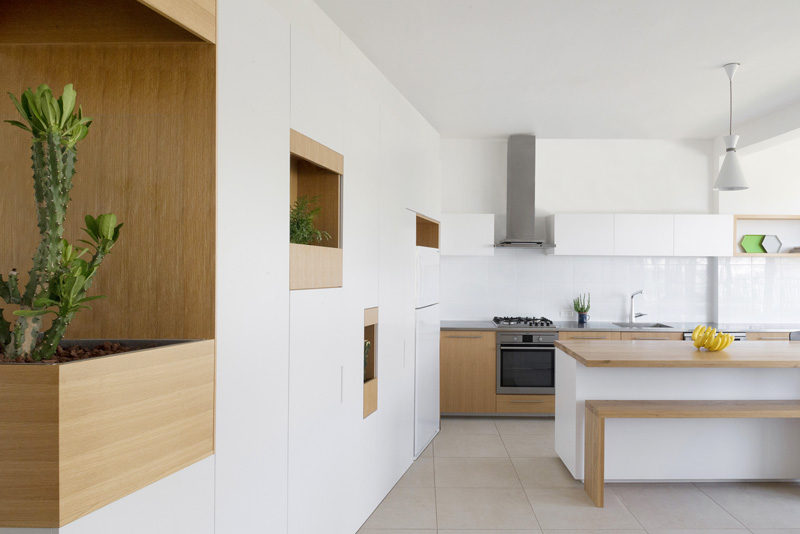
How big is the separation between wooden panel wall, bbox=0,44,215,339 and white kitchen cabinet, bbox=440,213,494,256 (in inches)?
170

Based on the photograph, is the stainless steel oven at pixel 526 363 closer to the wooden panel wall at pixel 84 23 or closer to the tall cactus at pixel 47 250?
the wooden panel wall at pixel 84 23

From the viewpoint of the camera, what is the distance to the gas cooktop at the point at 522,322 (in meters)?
5.88

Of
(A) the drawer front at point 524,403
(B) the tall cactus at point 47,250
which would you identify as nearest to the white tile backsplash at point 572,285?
(A) the drawer front at point 524,403

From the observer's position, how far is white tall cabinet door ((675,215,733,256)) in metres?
5.95

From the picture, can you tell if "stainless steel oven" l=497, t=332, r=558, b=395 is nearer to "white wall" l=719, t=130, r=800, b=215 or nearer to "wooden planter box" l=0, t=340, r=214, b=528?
"white wall" l=719, t=130, r=800, b=215

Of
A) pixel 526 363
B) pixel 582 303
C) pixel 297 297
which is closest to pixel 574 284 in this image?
pixel 582 303

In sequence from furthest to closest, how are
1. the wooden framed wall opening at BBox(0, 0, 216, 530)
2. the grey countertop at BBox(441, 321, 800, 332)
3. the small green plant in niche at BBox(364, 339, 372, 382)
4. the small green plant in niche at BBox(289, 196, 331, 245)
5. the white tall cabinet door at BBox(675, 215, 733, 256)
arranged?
1. the white tall cabinet door at BBox(675, 215, 733, 256)
2. the grey countertop at BBox(441, 321, 800, 332)
3. the small green plant in niche at BBox(364, 339, 372, 382)
4. the small green plant in niche at BBox(289, 196, 331, 245)
5. the wooden framed wall opening at BBox(0, 0, 216, 530)

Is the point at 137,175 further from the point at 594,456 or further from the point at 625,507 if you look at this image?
the point at 625,507

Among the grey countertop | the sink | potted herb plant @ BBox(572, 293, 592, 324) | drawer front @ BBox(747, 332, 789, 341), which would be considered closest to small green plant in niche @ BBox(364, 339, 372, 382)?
the grey countertop

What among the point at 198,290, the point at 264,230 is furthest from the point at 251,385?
the point at 264,230

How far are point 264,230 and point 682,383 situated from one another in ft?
10.7

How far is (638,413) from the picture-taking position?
3.64 meters

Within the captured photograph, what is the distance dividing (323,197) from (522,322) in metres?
3.65

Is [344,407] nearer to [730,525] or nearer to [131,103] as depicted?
[131,103]
